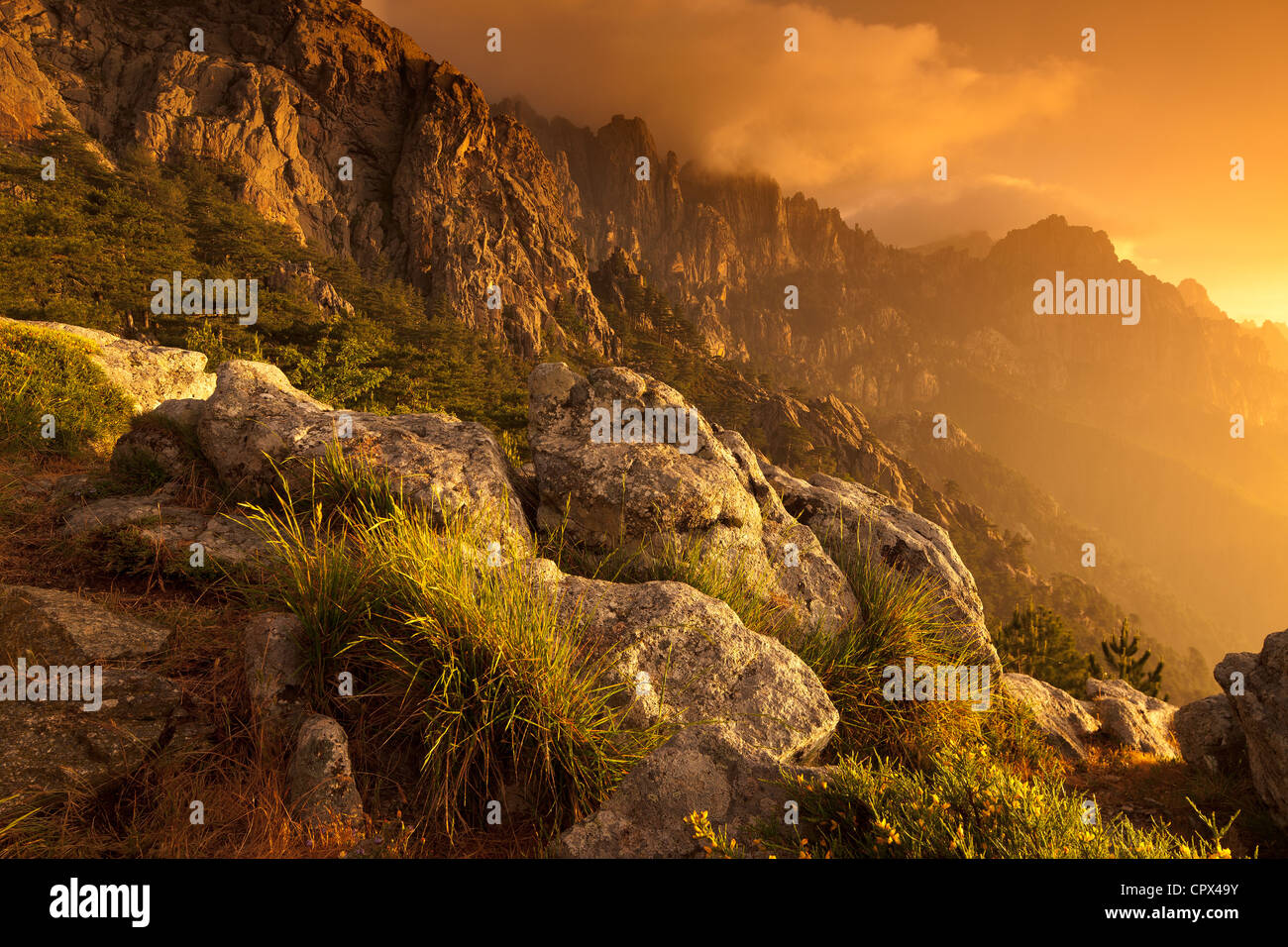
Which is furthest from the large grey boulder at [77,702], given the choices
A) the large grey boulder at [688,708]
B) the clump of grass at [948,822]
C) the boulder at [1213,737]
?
the boulder at [1213,737]

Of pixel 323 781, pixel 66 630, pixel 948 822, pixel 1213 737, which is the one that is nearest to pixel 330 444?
pixel 66 630

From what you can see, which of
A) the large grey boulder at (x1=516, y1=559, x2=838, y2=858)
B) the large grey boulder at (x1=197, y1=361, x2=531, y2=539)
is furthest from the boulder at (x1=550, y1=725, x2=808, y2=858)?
the large grey boulder at (x1=197, y1=361, x2=531, y2=539)

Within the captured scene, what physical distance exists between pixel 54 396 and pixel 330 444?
4.62m

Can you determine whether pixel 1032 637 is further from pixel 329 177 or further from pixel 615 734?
pixel 329 177

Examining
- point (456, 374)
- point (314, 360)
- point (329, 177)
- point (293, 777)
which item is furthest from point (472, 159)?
point (293, 777)

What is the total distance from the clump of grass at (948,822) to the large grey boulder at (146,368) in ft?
32.3

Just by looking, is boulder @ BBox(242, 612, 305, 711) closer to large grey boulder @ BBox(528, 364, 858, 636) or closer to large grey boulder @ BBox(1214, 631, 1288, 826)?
large grey boulder @ BBox(528, 364, 858, 636)

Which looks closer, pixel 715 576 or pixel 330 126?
pixel 715 576

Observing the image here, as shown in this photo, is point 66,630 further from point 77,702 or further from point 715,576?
point 715,576

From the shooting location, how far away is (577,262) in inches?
4562

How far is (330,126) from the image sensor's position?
334 feet

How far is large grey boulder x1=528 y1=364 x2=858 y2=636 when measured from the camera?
5332 millimetres

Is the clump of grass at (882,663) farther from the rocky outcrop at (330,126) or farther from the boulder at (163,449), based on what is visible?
the rocky outcrop at (330,126)
